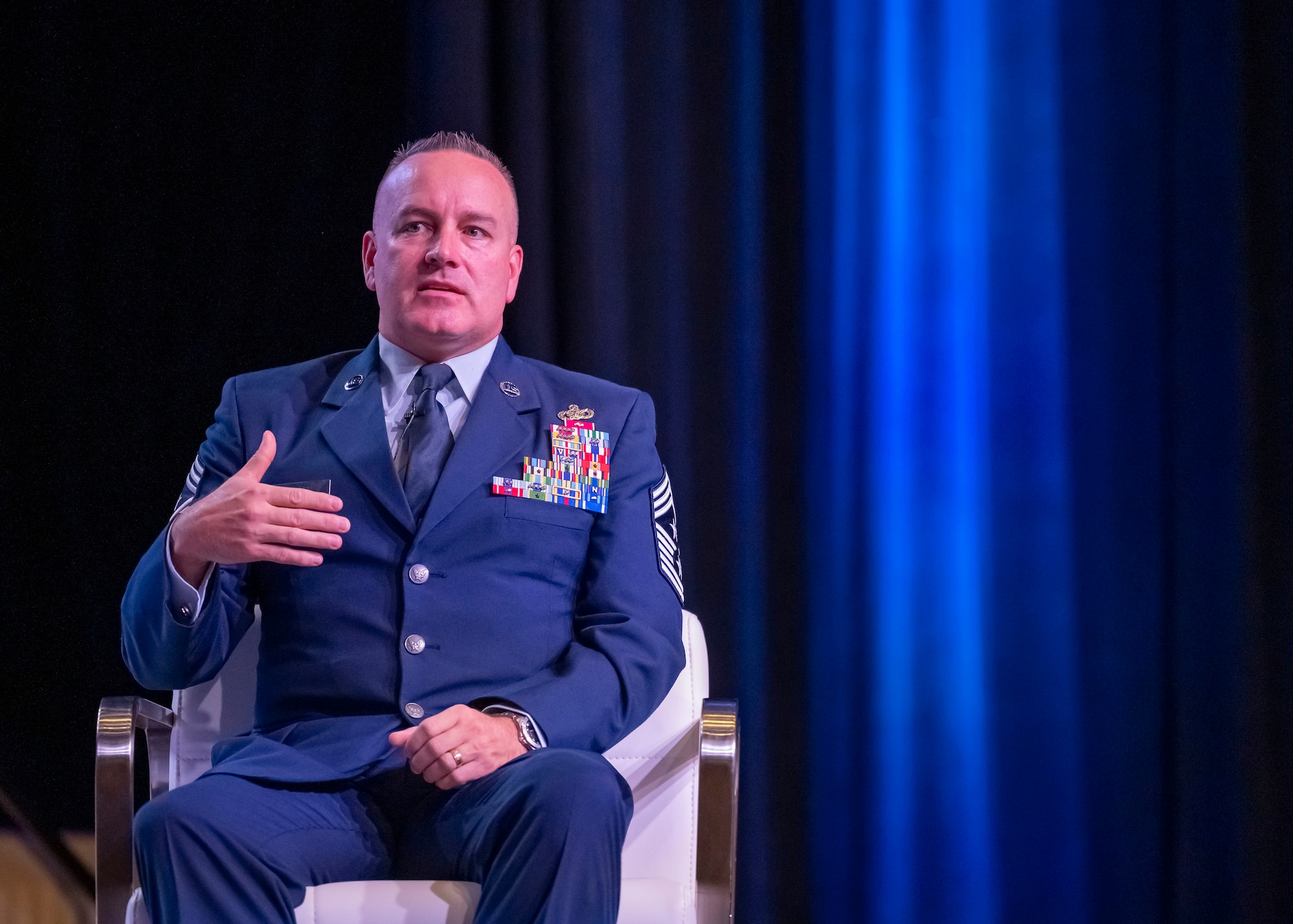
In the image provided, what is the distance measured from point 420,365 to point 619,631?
562mm

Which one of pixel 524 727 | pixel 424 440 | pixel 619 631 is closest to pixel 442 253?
pixel 424 440

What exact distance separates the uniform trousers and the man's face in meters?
0.72

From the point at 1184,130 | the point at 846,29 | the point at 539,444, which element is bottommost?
the point at 539,444

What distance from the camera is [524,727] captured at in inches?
64.9

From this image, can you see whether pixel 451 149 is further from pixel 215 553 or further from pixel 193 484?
pixel 215 553

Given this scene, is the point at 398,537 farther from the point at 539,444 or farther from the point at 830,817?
the point at 830,817

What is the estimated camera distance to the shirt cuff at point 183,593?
1.69 meters

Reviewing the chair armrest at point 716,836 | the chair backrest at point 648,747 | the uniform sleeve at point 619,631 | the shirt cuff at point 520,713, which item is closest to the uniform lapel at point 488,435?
the uniform sleeve at point 619,631

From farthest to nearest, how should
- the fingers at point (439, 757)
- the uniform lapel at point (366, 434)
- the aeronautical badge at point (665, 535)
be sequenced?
the aeronautical badge at point (665, 535) < the uniform lapel at point (366, 434) < the fingers at point (439, 757)

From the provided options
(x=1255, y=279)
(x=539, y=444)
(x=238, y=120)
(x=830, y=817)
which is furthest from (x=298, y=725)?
(x=1255, y=279)

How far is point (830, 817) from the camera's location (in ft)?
7.93

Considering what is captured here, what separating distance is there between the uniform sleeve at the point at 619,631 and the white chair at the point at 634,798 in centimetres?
10

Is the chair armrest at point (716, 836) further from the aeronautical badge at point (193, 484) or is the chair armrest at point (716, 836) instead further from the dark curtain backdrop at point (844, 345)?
the aeronautical badge at point (193, 484)

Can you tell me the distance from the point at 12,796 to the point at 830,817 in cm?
166
